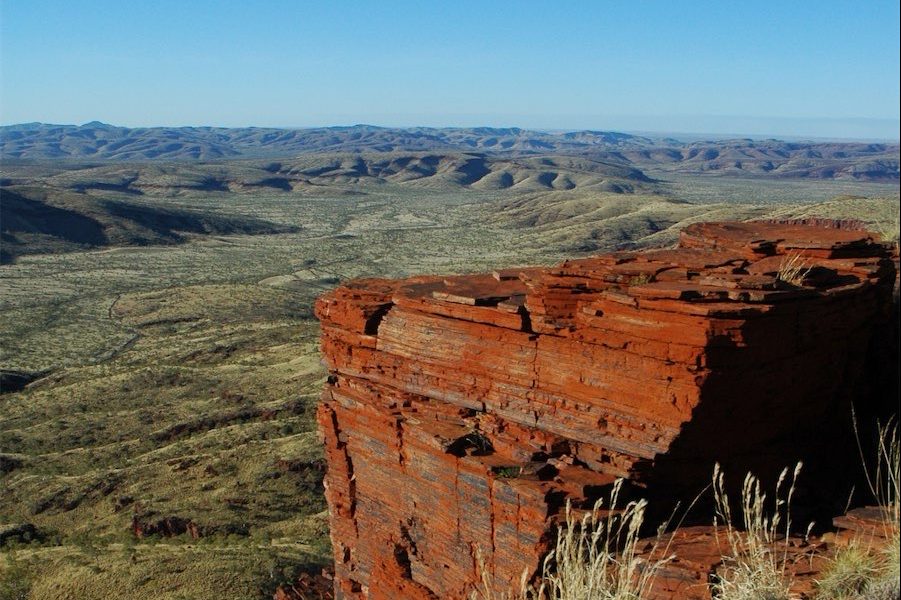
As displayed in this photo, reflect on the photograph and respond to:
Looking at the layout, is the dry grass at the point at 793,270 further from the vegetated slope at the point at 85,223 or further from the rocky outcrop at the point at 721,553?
the vegetated slope at the point at 85,223

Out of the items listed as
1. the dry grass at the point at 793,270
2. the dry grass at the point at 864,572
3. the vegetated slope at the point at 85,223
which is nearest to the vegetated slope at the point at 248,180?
the vegetated slope at the point at 85,223

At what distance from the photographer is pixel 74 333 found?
173ft

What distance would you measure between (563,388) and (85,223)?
96.7 m

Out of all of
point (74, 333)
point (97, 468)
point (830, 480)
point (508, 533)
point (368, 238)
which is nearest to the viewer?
point (508, 533)

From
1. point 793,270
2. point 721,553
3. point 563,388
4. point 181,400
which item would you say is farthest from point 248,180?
point 721,553

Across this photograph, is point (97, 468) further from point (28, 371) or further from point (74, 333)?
point (74, 333)

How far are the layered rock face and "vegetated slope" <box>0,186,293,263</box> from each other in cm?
7664

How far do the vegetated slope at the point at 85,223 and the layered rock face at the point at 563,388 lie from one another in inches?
3017

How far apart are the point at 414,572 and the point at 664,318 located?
5969mm

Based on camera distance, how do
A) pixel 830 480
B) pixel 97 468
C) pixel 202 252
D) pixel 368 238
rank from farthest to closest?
pixel 368 238 < pixel 202 252 < pixel 97 468 < pixel 830 480

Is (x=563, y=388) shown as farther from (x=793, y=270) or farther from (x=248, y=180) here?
(x=248, y=180)

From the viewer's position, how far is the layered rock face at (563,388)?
1072 cm

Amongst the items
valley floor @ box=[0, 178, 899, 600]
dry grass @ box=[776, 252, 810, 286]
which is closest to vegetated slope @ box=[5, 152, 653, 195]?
valley floor @ box=[0, 178, 899, 600]

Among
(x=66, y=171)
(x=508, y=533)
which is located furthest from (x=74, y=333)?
(x=66, y=171)
